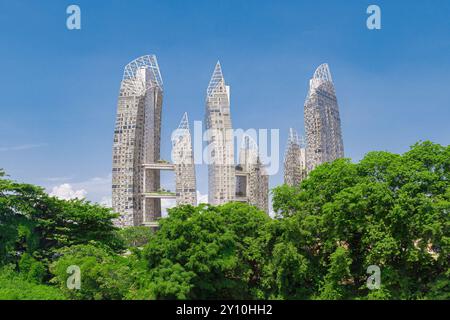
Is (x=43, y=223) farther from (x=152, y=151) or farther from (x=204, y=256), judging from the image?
(x=152, y=151)

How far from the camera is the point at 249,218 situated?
Result: 22.0 metres

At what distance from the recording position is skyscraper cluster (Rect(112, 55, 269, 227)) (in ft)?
138

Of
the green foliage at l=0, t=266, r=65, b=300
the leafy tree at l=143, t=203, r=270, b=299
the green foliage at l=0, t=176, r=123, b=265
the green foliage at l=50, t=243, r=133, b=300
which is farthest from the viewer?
the green foliage at l=0, t=176, r=123, b=265

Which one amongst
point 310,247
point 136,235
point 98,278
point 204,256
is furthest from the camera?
point 136,235

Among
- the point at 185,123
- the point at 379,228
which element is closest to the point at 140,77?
the point at 185,123

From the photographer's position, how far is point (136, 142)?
139 feet

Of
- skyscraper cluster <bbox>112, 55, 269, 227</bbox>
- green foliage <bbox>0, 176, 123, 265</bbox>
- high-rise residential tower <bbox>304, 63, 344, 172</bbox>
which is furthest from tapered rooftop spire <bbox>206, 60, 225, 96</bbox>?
green foliage <bbox>0, 176, 123, 265</bbox>

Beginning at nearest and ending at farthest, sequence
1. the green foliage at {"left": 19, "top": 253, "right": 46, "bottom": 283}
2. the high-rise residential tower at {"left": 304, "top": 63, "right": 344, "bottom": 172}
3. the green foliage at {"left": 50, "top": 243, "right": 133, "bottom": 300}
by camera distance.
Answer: the green foliage at {"left": 50, "top": 243, "right": 133, "bottom": 300}
the green foliage at {"left": 19, "top": 253, "right": 46, "bottom": 283}
the high-rise residential tower at {"left": 304, "top": 63, "right": 344, "bottom": 172}

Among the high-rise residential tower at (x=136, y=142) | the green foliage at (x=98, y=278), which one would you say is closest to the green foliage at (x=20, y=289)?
the green foliage at (x=98, y=278)

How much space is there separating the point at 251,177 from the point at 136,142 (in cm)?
1222

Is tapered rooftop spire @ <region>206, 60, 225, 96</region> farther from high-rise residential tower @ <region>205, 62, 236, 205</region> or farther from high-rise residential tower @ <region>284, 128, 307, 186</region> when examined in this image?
high-rise residential tower @ <region>284, 128, 307, 186</region>

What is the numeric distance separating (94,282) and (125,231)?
18.1 meters

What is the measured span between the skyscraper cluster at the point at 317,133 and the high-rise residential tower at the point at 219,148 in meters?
10.1
